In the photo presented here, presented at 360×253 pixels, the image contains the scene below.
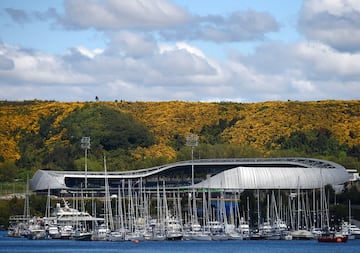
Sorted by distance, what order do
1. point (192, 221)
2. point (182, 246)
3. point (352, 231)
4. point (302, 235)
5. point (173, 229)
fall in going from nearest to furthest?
1. point (182, 246)
2. point (302, 235)
3. point (173, 229)
4. point (352, 231)
5. point (192, 221)

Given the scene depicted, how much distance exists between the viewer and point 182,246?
14062cm

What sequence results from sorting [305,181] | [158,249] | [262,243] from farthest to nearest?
[305,181] < [262,243] < [158,249]

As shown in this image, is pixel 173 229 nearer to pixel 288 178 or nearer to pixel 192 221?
pixel 192 221

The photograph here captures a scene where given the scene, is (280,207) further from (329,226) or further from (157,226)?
(157,226)

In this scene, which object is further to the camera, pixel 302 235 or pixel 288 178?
pixel 288 178

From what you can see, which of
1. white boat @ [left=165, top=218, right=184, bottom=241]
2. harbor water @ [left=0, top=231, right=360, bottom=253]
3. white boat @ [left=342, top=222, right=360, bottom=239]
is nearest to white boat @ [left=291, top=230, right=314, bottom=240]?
harbor water @ [left=0, top=231, right=360, bottom=253]

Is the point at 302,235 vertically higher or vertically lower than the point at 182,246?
higher

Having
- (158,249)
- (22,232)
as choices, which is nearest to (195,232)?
(158,249)

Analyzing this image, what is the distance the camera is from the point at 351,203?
568 ft

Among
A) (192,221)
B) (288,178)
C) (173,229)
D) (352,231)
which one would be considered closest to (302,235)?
(352,231)

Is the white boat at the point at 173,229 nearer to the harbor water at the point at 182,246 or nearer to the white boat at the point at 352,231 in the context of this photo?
the harbor water at the point at 182,246

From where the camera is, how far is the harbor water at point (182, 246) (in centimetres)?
13350

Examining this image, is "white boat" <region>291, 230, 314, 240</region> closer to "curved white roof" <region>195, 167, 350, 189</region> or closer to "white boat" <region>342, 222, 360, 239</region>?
"white boat" <region>342, 222, 360, 239</region>

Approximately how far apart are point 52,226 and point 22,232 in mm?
3771
